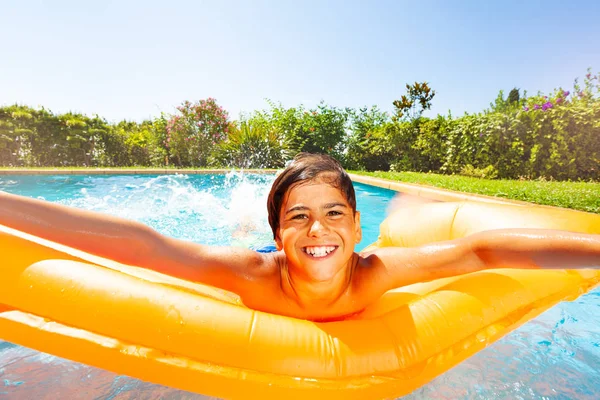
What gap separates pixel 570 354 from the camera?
262 cm

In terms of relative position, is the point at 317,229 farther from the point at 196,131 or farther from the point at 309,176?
the point at 196,131

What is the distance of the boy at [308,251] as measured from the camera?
1543mm

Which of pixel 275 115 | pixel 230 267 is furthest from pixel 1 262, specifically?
pixel 275 115

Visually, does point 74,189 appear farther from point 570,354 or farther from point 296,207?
point 570,354

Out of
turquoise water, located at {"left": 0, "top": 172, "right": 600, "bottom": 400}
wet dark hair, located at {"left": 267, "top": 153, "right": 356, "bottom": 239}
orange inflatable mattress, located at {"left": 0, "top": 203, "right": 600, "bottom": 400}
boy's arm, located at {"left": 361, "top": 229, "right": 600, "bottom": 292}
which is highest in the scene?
wet dark hair, located at {"left": 267, "top": 153, "right": 356, "bottom": 239}

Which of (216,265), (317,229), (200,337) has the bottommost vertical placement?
(200,337)

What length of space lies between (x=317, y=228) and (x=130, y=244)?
0.80 m

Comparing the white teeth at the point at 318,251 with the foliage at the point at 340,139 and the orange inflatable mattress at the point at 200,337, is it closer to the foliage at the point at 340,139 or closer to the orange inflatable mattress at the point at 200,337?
the orange inflatable mattress at the point at 200,337

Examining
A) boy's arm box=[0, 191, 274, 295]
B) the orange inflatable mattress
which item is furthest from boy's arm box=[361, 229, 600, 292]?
boy's arm box=[0, 191, 274, 295]

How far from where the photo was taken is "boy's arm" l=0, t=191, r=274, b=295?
4.97 feet

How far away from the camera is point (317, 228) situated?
1512 millimetres

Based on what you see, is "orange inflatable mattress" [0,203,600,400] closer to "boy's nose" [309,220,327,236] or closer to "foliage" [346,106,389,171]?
"boy's nose" [309,220,327,236]

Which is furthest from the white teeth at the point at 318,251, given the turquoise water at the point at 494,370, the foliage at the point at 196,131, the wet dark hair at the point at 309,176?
the foliage at the point at 196,131

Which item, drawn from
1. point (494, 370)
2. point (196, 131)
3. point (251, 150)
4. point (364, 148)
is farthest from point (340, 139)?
point (494, 370)
